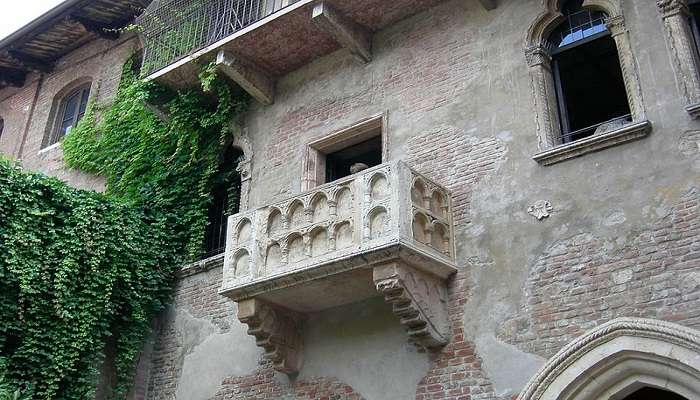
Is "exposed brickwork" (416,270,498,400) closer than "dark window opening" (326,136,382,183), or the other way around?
"exposed brickwork" (416,270,498,400)

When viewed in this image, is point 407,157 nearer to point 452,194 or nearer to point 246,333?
point 452,194

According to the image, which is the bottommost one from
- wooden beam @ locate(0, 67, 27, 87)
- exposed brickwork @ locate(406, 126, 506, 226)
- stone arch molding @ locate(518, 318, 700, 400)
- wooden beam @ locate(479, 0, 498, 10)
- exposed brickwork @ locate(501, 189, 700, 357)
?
stone arch molding @ locate(518, 318, 700, 400)

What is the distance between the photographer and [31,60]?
1570 cm

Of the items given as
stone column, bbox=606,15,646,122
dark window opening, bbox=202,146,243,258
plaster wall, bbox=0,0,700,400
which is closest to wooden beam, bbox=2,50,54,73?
dark window opening, bbox=202,146,243,258

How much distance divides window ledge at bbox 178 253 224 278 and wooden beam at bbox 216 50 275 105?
2.41m

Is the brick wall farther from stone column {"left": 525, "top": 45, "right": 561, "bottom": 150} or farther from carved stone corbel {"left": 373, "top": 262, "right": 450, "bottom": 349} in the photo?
stone column {"left": 525, "top": 45, "right": 561, "bottom": 150}

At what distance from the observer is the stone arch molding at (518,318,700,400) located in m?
6.04

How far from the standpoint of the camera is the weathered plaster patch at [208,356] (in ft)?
30.5

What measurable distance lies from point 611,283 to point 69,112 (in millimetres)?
12069

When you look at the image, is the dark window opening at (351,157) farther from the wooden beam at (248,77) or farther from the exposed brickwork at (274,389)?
the exposed brickwork at (274,389)

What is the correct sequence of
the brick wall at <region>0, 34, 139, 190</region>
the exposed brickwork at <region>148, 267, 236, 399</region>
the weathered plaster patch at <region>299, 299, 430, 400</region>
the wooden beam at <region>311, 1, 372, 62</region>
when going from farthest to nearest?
1. the brick wall at <region>0, 34, 139, 190</region>
2. the exposed brickwork at <region>148, 267, 236, 399</region>
3. the wooden beam at <region>311, 1, 372, 62</region>
4. the weathered plaster patch at <region>299, 299, 430, 400</region>

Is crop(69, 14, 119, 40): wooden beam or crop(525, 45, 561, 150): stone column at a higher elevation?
crop(69, 14, 119, 40): wooden beam

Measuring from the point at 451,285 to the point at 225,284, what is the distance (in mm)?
2534

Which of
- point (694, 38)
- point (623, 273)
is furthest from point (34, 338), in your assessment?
point (694, 38)
